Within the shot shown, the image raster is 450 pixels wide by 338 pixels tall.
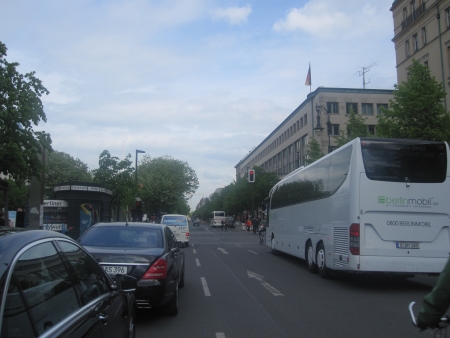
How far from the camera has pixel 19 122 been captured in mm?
15391

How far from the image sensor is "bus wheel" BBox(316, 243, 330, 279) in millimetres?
13750

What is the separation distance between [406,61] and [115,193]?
26.3 meters

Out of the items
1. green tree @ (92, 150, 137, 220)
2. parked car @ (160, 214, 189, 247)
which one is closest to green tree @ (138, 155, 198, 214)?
green tree @ (92, 150, 137, 220)

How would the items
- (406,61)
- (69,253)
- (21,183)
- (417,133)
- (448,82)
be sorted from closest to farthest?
(69,253) → (21,183) → (417,133) → (448,82) → (406,61)

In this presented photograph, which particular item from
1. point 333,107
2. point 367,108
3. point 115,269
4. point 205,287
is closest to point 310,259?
point 205,287

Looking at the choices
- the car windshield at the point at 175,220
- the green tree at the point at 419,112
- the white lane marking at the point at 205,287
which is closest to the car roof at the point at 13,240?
the white lane marking at the point at 205,287

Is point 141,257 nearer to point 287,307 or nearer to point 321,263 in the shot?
point 287,307

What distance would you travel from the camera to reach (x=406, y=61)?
130 ft

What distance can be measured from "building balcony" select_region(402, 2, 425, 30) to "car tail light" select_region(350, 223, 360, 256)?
31.0 meters

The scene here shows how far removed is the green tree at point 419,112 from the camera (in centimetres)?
2294

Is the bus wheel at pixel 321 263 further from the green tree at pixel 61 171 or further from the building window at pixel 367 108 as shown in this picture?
the green tree at pixel 61 171

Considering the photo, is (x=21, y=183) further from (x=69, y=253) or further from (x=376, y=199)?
(x=69, y=253)

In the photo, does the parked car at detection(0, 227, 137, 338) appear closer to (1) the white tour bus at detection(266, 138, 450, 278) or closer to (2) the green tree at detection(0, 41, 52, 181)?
(1) the white tour bus at detection(266, 138, 450, 278)

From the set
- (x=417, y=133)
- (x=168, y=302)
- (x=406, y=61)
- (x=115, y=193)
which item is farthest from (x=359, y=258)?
(x=406, y=61)
